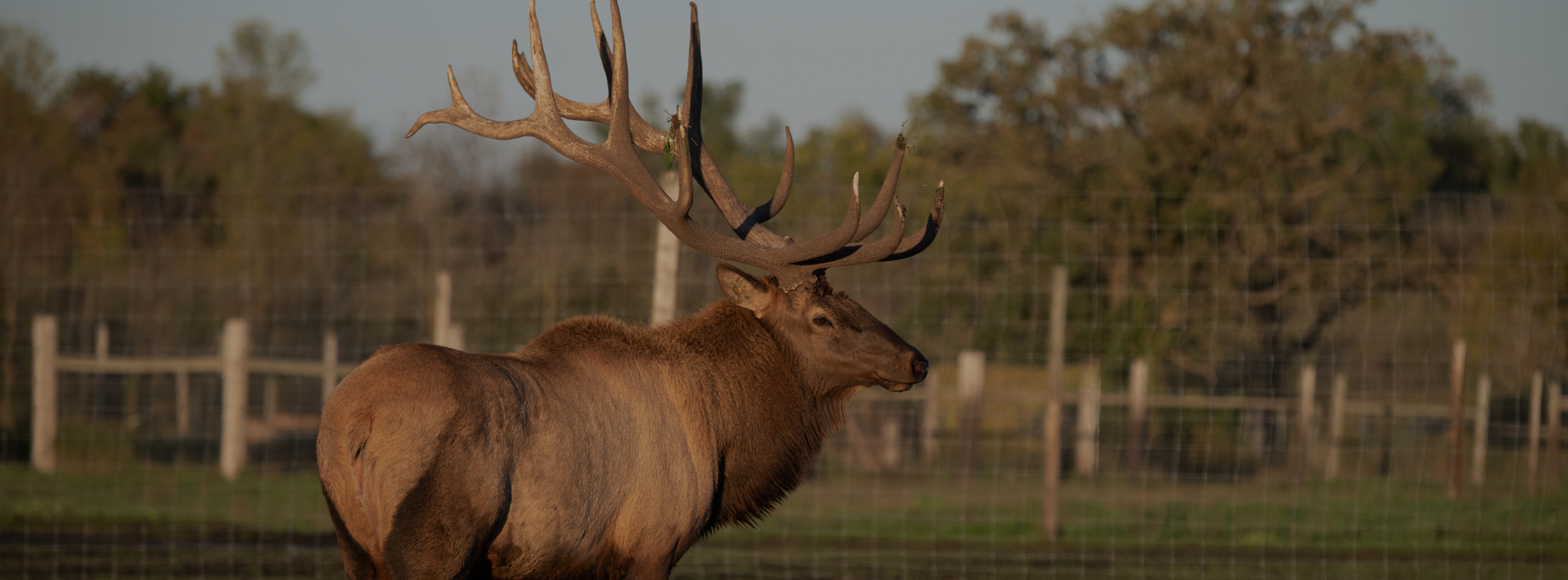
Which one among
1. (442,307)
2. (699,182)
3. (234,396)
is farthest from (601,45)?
(234,396)

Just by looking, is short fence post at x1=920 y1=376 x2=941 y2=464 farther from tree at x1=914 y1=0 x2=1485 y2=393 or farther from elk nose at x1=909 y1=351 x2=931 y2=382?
elk nose at x1=909 y1=351 x2=931 y2=382

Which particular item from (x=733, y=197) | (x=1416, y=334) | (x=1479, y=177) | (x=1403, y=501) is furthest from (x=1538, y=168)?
(x=733, y=197)

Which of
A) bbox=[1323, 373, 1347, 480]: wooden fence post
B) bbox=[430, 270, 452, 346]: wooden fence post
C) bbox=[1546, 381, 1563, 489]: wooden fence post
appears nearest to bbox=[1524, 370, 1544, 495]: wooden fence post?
bbox=[1546, 381, 1563, 489]: wooden fence post

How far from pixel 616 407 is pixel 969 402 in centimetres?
1020

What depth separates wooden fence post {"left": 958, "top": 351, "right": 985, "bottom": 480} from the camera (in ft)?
44.4

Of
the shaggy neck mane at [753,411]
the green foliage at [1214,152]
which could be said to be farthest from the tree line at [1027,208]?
the shaggy neck mane at [753,411]

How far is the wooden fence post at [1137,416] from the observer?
43.5 ft

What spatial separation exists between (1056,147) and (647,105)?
29943mm

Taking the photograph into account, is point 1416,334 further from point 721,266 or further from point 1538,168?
point 1538,168

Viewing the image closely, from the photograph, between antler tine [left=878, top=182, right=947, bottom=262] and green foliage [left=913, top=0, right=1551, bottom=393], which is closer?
antler tine [left=878, top=182, right=947, bottom=262]

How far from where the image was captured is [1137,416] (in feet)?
45.2

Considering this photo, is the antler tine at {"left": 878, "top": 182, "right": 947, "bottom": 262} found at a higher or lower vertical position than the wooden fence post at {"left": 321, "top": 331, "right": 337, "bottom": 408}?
higher

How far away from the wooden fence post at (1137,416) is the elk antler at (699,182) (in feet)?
26.7

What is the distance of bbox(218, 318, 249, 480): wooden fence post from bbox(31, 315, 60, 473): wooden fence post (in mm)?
1596
